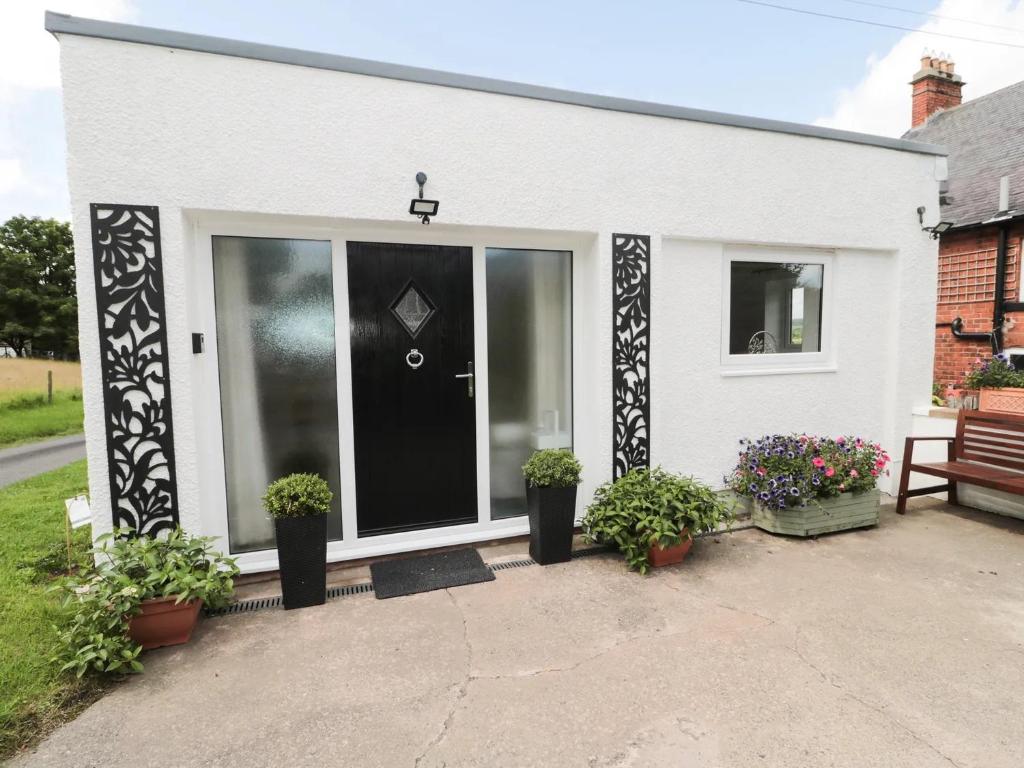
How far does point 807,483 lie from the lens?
428 cm

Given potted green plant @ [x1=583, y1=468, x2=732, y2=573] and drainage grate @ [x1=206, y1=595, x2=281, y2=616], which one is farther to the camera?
potted green plant @ [x1=583, y1=468, x2=732, y2=573]

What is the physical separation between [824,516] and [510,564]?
255cm

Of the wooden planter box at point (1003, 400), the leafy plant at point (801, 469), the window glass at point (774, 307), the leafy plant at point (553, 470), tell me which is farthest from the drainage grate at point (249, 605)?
the wooden planter box at point (1003, 400)

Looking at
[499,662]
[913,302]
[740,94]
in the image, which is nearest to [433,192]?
[499,662]

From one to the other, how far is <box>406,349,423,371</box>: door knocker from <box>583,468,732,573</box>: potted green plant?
1625 mm

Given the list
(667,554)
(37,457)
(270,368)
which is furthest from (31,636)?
(37,457)

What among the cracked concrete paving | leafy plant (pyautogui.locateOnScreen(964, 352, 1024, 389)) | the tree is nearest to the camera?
the cracked concrete paving

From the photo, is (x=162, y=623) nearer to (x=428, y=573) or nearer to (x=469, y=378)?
(x=428, y=573)

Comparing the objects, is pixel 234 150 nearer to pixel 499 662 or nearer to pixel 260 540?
pixel 260 540

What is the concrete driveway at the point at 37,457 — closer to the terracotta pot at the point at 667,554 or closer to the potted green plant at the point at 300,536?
the potted green plant at the point at 300,536

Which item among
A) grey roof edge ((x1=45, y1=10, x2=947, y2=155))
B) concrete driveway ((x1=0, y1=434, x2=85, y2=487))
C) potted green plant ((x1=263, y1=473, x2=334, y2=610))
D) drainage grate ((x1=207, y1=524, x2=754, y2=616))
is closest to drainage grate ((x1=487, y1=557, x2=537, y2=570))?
drainage grate ((x1=207, y1=524, x2=754, y2=616))

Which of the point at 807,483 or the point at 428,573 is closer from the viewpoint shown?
the point at 428,573

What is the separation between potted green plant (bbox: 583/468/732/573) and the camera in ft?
12.0

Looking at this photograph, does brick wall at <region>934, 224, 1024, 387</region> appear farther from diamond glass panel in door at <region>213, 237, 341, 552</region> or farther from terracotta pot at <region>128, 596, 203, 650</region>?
terracotta pot at <region>128, 596, 203, 650</region>
